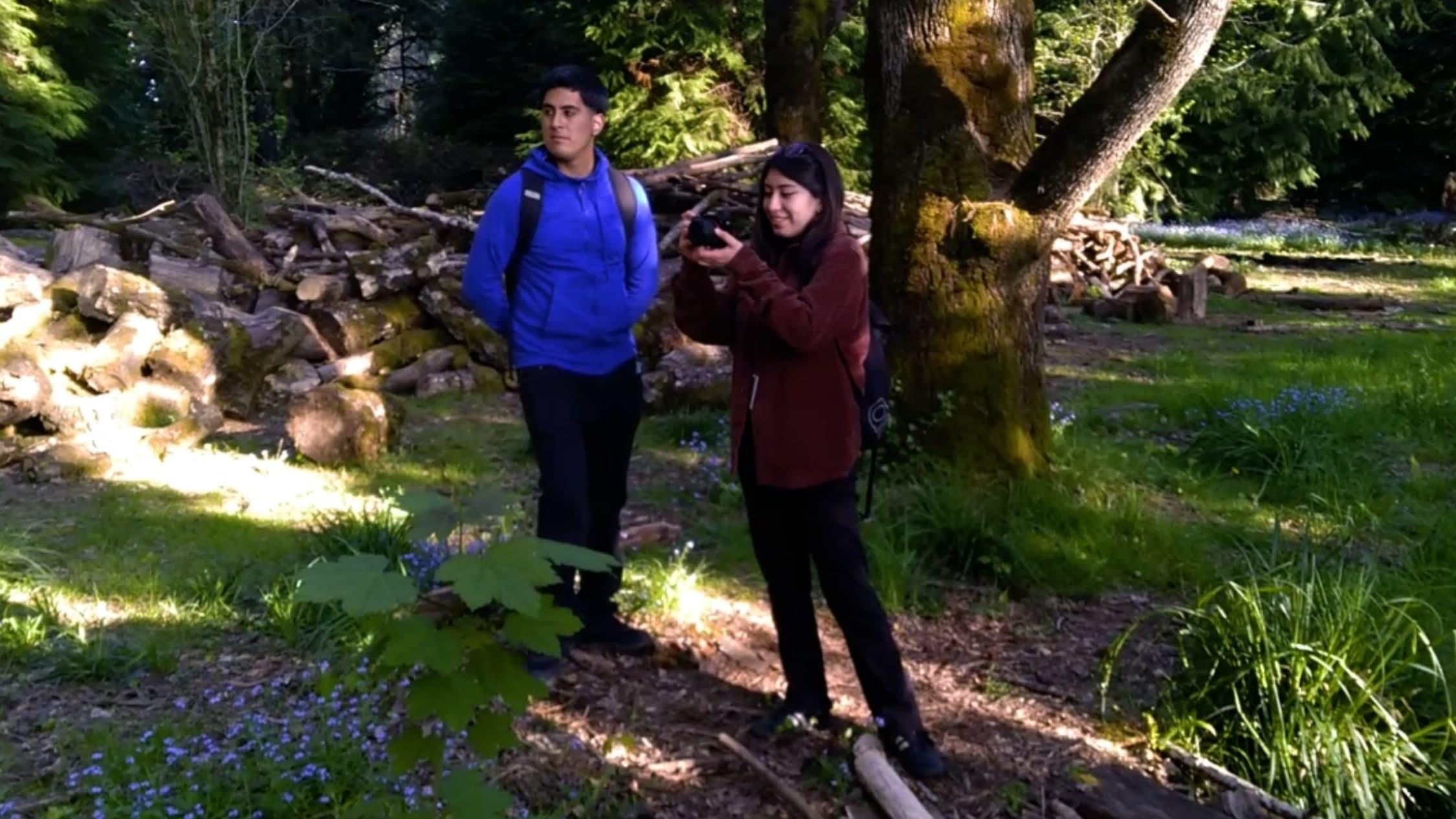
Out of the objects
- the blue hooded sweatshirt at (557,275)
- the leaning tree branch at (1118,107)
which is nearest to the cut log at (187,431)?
the blue hooded sweatshirt at (557,275)

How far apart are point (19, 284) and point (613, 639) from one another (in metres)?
5.82

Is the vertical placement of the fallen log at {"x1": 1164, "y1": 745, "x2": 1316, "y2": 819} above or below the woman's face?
below

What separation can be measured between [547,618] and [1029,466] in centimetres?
373

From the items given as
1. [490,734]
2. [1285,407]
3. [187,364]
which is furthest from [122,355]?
[1285,407]

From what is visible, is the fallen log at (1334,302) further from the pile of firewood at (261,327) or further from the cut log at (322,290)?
the cut log at (322,290)

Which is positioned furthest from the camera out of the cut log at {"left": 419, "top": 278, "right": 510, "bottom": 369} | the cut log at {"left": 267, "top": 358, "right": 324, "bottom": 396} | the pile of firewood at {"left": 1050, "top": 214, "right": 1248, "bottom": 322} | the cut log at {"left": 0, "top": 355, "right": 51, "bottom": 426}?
the pile of firewood at {"left": 1050, "top": 214, "right": 1248, "bottom": 322}

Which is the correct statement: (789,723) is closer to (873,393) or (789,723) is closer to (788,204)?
(873,393)

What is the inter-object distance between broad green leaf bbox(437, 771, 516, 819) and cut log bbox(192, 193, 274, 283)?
8526 millimetres

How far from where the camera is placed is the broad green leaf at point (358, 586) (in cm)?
232

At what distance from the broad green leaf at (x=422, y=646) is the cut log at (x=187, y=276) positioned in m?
7.68

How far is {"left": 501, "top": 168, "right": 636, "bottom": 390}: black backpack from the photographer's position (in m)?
4.24

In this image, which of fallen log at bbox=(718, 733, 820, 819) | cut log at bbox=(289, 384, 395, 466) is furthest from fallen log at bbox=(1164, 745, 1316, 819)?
cut log at bbox=(289, 384, 395, 466)

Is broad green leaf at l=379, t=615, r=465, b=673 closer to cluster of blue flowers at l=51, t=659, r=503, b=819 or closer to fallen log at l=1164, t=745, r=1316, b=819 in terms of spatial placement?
cluster of blue flowers at l=51, t=659, r=503, b=819

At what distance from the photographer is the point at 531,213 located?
423 cm
